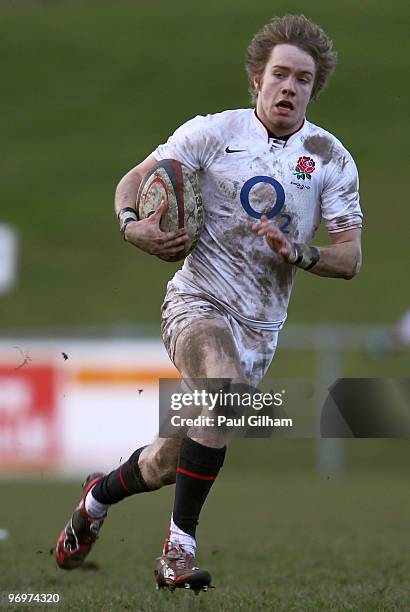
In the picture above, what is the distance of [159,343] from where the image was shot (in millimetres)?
13062

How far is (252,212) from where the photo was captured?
5.50 m

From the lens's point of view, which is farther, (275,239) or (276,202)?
(276,202)

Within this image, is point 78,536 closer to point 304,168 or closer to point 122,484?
point 122,484

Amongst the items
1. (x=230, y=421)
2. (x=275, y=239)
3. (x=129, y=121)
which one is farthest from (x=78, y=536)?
(x=129, y=121)

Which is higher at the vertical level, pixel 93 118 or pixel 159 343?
pixel 93 118

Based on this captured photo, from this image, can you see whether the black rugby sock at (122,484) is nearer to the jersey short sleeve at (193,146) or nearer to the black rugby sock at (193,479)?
the black rugby sock at (193,479)

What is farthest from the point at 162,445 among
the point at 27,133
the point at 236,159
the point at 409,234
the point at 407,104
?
the point at 409,234

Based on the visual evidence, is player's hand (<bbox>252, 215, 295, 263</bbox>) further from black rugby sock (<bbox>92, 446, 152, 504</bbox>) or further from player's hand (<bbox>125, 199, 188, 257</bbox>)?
black rugby sock (<bbox>92, 446, 152, 504</bbox>)

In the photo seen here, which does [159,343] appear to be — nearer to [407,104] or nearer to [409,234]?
[407,104]

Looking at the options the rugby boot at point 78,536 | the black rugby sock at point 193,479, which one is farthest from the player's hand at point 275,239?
the rugby boot at point 78,536

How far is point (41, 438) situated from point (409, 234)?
10860 mm

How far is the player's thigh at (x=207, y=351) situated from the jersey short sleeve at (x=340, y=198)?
26.5 inches

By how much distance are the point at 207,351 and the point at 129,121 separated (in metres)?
11.0

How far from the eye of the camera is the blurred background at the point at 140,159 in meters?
11.1
